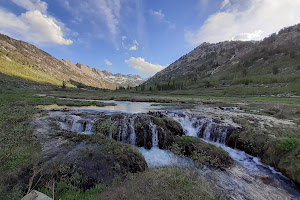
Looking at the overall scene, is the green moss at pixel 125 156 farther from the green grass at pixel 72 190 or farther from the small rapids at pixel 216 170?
the green grass at pixel 72 190

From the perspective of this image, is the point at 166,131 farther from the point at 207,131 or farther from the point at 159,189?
the point at 159,189

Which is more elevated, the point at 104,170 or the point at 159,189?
the point at 159,189

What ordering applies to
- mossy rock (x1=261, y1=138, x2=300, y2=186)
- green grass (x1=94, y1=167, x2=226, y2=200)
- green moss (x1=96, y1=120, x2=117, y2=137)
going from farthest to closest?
green moss (x1=96, y1=120, x2=117, y2=137) → mossy rock (x1=261, y1=138, x2=300, y2=186) → green grass (x1=94, y1=167, x2=226, y2=200)

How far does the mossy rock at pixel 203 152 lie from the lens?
1205 cm

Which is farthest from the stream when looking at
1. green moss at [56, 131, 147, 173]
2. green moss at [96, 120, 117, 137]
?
green moss at [56, 131, 147, 173]

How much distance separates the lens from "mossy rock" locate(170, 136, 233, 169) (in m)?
12.0

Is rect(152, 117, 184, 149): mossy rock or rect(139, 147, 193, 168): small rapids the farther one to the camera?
rect(152, 117, 184, 149): mossy rock

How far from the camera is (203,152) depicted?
13.7m

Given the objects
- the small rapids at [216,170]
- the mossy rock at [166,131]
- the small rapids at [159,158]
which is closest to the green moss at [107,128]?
the small rapids at [216,170]

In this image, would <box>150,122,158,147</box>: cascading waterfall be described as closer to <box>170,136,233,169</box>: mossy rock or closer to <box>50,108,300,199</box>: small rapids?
<box>50,108,300,199</box>: small rapids

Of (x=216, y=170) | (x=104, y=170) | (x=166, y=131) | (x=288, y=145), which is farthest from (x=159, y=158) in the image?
(x=288, y=145)

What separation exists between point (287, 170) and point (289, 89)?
72005mm

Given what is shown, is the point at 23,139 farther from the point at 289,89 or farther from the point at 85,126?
the point at 289,89

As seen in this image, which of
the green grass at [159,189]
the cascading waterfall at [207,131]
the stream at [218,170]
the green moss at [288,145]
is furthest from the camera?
the cascading waterfall at [207,131]
